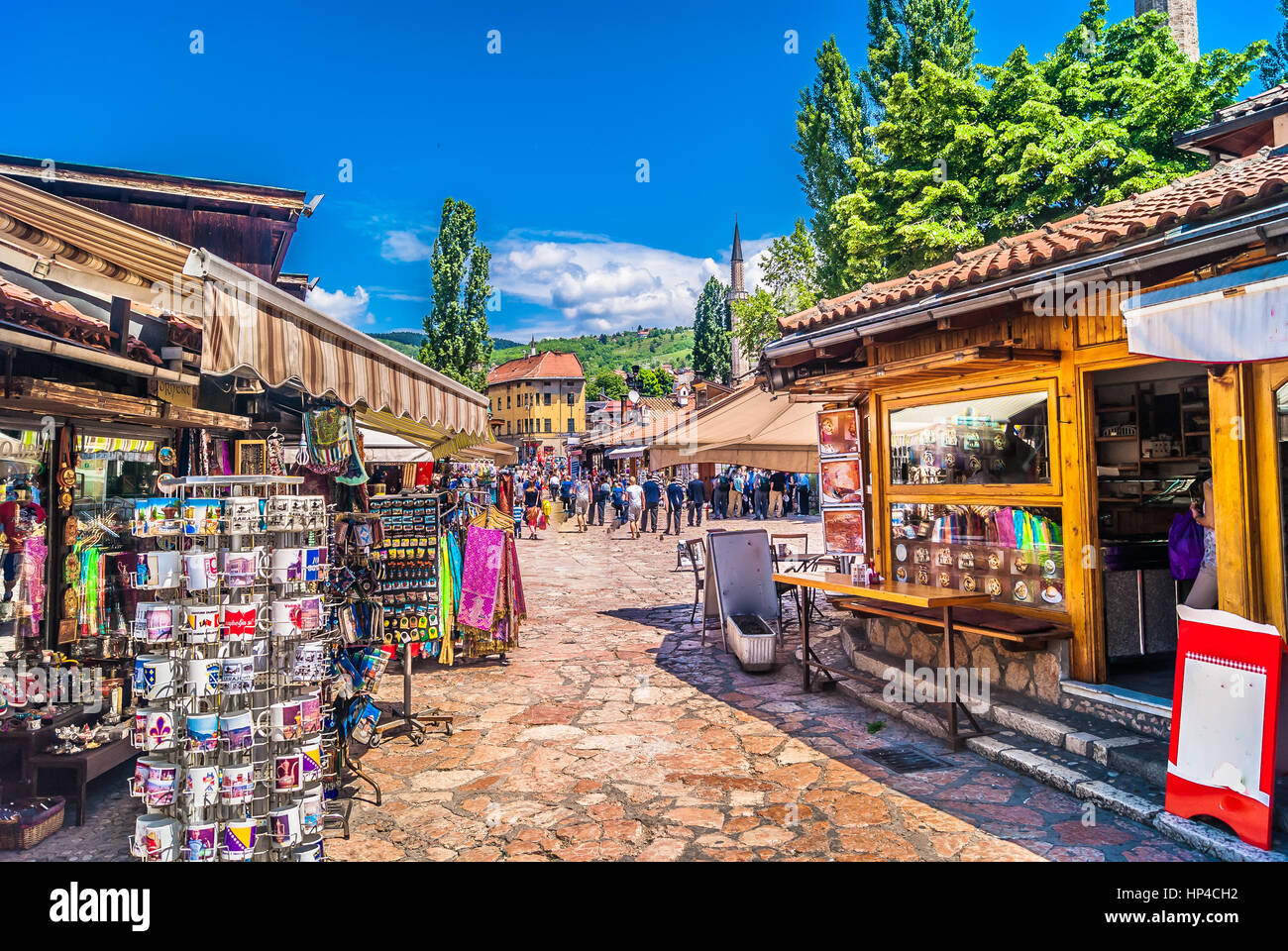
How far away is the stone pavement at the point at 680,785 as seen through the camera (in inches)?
151

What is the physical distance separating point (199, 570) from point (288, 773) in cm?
105

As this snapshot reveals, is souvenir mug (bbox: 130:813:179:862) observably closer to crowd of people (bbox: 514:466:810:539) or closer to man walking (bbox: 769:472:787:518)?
crowd of people (bbox: 514:466:810:539)

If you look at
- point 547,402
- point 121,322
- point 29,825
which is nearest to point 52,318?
point 121,322

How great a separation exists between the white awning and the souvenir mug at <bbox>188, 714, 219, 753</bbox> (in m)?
4.96

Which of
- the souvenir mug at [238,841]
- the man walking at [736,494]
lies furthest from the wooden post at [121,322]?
the man walking at [736,494]

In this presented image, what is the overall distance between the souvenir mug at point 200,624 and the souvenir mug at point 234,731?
1.20ft

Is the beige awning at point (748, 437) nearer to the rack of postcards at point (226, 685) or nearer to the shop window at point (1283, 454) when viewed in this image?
the shop window at point (1283, 454)

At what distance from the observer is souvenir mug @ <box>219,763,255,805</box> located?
338cm

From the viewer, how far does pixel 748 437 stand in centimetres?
945

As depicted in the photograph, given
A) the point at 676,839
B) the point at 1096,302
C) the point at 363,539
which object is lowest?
the point at 676,839

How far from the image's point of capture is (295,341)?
3.88 m

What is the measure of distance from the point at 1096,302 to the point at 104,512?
707cm
